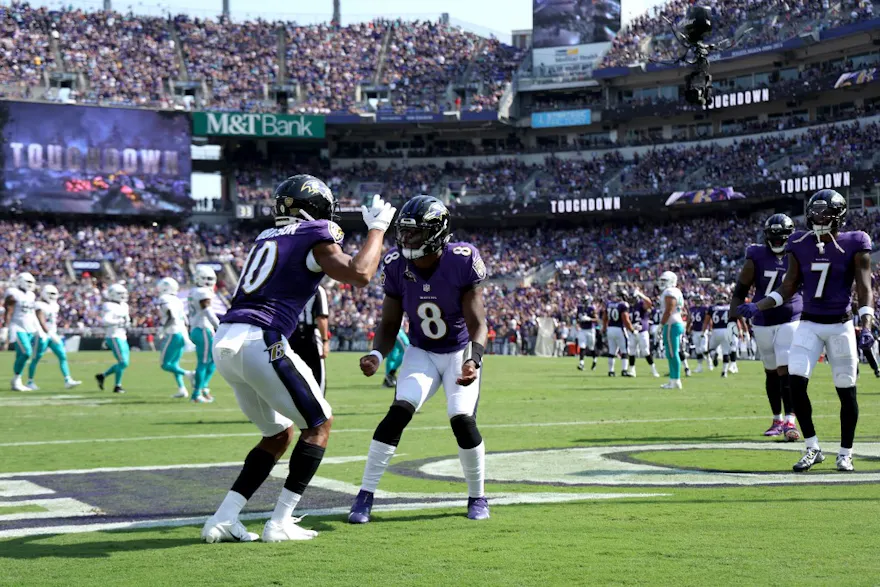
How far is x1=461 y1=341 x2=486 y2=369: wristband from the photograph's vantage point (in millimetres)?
7422

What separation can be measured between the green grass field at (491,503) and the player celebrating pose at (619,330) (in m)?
10.6

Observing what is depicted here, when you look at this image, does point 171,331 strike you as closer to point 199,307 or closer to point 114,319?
point 199,307

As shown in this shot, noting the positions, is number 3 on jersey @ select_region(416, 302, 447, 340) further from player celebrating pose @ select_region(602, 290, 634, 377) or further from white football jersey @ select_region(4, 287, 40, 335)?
player celebrating pose @ select_region(602, 290, 634, 377)

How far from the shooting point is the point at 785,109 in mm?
59219

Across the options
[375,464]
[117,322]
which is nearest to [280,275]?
[375,464]

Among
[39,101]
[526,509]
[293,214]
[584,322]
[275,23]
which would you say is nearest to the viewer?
[293,214]

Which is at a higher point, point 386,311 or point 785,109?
point 785,109

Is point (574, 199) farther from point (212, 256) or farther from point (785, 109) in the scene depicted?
point (212, 256)

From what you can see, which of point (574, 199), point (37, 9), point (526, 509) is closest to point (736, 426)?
point (526, 509)

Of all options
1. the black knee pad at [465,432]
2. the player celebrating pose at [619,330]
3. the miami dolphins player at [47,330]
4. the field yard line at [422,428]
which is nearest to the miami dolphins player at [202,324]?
the miami dolphins player at [47,330]

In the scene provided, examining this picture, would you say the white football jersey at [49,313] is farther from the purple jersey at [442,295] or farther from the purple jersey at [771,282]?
the purple jersey at [442,295]

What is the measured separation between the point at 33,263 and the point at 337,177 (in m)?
19.9

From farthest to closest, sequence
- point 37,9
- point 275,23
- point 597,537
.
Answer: point 275,23, point 37,9, point 597,537

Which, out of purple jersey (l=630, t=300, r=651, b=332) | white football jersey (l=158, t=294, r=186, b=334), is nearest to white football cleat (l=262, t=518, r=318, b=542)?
white football jersey (l=158, t=294, r=186, b=334)
